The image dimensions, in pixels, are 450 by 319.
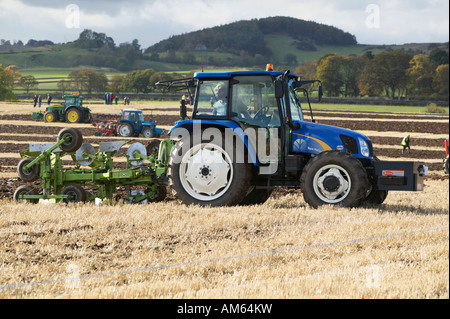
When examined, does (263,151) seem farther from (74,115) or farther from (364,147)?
(74,115)

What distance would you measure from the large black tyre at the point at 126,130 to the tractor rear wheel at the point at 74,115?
570 centimetres

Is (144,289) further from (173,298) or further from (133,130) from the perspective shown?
(133,130)

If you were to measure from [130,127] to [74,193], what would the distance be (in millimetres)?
21482

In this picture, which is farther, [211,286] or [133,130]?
[133,130]

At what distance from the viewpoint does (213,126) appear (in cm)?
1032

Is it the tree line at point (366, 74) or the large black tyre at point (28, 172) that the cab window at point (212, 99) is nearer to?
the large black tyre at point (28, 172)

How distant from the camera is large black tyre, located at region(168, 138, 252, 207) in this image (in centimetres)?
1013

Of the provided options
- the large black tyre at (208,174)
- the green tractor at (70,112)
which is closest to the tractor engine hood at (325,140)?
the large black tyre at (208,174)

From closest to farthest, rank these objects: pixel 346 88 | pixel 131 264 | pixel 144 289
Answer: pixel 144 289, pixel 131 264, pixel 346 88

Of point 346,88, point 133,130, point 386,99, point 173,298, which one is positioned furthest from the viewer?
point 386,99

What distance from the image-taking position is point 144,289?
5340mm

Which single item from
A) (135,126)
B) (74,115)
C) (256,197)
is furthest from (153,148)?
(74,115)

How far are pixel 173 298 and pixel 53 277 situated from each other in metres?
1.61

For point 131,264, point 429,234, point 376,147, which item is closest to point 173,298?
point 131,264
